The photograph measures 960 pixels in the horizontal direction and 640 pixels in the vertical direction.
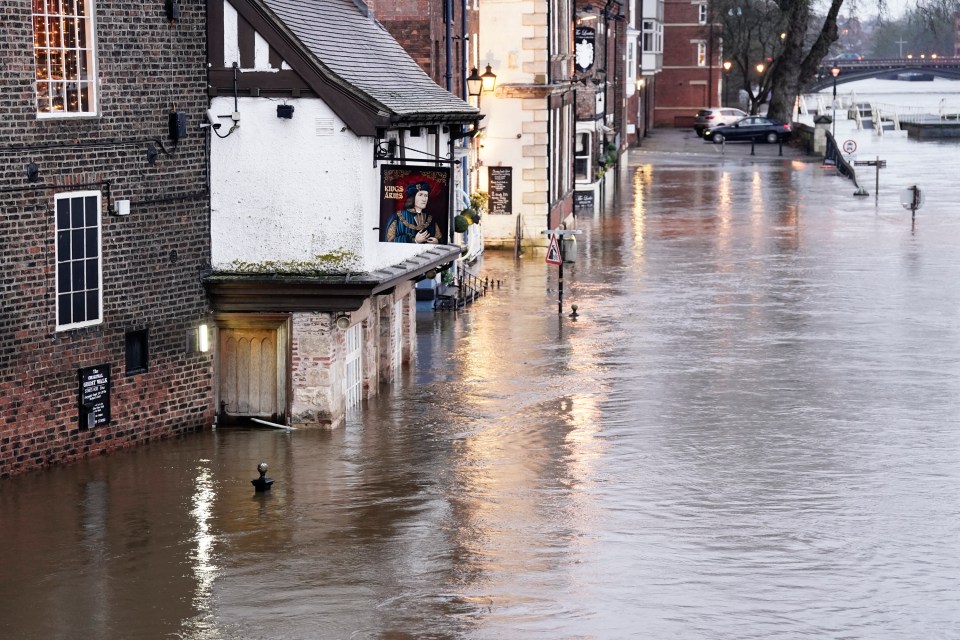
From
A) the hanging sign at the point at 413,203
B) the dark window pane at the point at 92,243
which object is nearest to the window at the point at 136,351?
the dark window pane at the point at 92,243

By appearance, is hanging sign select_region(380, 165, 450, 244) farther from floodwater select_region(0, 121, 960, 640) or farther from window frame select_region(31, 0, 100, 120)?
window frame select_region(31, 0, 100, 120)

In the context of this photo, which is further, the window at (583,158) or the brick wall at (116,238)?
the window at (583,158)

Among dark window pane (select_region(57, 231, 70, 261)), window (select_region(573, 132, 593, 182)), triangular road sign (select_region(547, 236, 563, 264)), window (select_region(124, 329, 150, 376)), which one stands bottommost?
window (select_region(124, 329, 150, 376))

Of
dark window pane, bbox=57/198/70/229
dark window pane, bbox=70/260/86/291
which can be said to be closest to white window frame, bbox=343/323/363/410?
dark window pane, bbox=70/260/86/291

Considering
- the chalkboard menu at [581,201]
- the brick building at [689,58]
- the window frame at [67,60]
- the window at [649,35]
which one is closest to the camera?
the window frame at [67,60]

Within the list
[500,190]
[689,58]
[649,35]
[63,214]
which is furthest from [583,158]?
[689,58]

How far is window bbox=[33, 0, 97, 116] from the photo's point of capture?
2288 cm

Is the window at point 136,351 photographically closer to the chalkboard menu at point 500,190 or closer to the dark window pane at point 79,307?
the dark window pane at point 79,307

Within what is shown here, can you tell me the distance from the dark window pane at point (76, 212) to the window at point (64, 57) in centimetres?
123

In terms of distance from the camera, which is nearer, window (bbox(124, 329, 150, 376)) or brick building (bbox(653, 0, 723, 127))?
window (bbox(124, 329, 150, 376))

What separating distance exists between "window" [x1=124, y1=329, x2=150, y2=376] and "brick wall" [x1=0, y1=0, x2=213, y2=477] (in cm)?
9

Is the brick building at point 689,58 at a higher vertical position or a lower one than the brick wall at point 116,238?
higher

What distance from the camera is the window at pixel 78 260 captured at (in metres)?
23.2

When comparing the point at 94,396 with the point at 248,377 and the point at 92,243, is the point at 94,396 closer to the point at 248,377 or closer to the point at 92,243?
the point at 92,243
